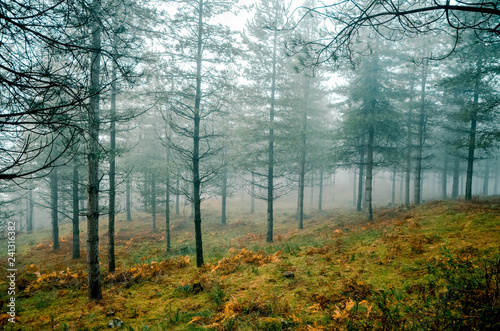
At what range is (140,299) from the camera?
590 centimetres

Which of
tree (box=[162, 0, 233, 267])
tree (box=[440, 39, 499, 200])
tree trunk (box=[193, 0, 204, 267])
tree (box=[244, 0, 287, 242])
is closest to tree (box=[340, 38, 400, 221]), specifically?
tree (box=[440, 39, 499, 200])

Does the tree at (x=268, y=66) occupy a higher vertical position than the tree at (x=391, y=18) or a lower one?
higher

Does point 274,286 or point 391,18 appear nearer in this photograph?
point 391,18

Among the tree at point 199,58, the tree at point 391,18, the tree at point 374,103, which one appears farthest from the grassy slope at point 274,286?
the tree at point 374,103

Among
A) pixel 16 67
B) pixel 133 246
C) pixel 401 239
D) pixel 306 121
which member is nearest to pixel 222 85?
pixel 16 67

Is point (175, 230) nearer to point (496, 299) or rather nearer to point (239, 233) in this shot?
point (239, 233)

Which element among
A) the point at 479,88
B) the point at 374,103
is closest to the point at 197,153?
the point at 374,103

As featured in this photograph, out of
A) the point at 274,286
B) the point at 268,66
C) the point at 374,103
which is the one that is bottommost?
the point at 274,286

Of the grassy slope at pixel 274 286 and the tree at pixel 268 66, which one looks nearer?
the grassy slope at pixel 274 286

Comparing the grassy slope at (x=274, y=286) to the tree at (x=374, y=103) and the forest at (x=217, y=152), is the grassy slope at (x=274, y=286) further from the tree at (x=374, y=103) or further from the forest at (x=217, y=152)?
the tree at (x=374, y=103)

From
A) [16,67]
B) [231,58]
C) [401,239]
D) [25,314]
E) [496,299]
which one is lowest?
[25,314]

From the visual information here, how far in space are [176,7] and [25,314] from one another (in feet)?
34.8

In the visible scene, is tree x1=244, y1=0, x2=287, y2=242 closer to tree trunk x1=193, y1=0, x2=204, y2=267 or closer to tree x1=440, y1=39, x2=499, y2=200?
tree trunk x1=193, y1=0, x2=204, y2=267

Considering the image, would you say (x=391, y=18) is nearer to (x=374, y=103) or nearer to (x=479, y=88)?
(x=374, y=103)
